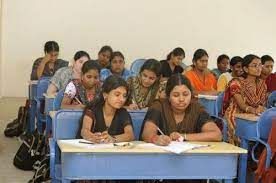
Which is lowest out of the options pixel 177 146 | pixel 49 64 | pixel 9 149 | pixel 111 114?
pixel 9 149

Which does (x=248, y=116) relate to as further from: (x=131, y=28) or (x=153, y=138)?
(x=131, y=28)

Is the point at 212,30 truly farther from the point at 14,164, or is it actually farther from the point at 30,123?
the point at 14,164

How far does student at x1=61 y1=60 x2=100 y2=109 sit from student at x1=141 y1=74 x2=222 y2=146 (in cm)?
111

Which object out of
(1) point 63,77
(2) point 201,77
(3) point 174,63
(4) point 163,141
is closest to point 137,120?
(4) point 163,141

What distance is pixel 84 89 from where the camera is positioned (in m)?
4.24

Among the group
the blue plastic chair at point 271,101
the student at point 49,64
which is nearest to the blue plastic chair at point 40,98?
the student at point 49,64

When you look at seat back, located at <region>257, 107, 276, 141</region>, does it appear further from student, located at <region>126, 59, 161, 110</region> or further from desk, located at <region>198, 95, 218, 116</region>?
desk, located at <region>198, 95, 218, 116</region>

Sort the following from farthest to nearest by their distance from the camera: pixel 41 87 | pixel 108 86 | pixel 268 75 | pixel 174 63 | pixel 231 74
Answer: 1. pixel 174 63
2. pixel 231 74
3. pixel 268 75
4. pixel 41 87
5. pixel 108 86

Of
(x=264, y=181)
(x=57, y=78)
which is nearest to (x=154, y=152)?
(x=264, y=181)

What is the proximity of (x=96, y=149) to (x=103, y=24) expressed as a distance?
6.31m

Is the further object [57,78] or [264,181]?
[57,78]

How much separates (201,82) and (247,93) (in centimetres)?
149

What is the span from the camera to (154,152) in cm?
260

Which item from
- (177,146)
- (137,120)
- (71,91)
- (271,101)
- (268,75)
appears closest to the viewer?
(177,146)
